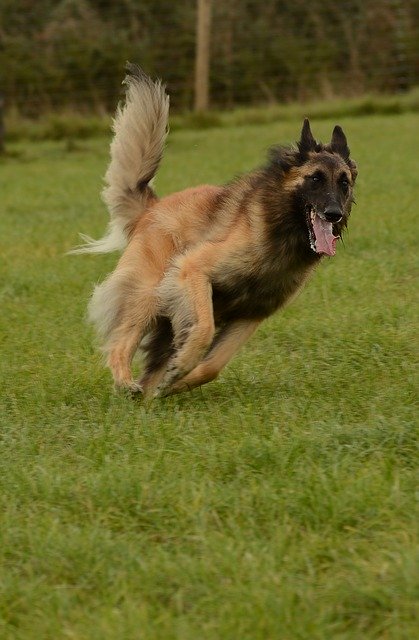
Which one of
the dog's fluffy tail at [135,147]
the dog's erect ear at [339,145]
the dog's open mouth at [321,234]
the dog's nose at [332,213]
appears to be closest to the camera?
the dog's nose at [332,213]

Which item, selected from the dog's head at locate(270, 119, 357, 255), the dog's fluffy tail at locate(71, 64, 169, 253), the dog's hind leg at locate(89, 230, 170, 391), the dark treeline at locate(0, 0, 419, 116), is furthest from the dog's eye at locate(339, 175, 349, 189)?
the dark treeline at locate(0, 0, 419, 116)

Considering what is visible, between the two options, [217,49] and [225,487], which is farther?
[217,49]

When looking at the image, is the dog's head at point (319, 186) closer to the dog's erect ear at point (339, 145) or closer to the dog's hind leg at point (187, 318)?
the dog's erect ear at point (339, 145)

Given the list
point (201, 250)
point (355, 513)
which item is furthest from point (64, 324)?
point (355, 513)

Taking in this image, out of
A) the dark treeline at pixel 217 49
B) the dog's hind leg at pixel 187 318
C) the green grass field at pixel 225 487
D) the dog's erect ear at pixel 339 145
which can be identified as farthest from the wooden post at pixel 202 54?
the dog's hind leg at pixel 187 318

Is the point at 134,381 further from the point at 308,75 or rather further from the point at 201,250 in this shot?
the point at 308,75

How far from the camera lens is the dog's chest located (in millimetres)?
5633

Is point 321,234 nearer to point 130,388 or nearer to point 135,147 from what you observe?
point 130,388

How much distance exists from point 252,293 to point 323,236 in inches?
19.0

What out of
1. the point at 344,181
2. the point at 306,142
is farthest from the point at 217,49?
the point at 344,181

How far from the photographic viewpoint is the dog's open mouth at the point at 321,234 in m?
5.47

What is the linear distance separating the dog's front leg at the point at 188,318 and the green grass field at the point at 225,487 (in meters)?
0.19

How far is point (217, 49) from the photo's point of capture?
22.7m

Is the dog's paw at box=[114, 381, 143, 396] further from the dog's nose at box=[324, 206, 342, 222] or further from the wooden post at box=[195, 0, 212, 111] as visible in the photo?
the wooden post at box=[195, 0, 212, 111]
